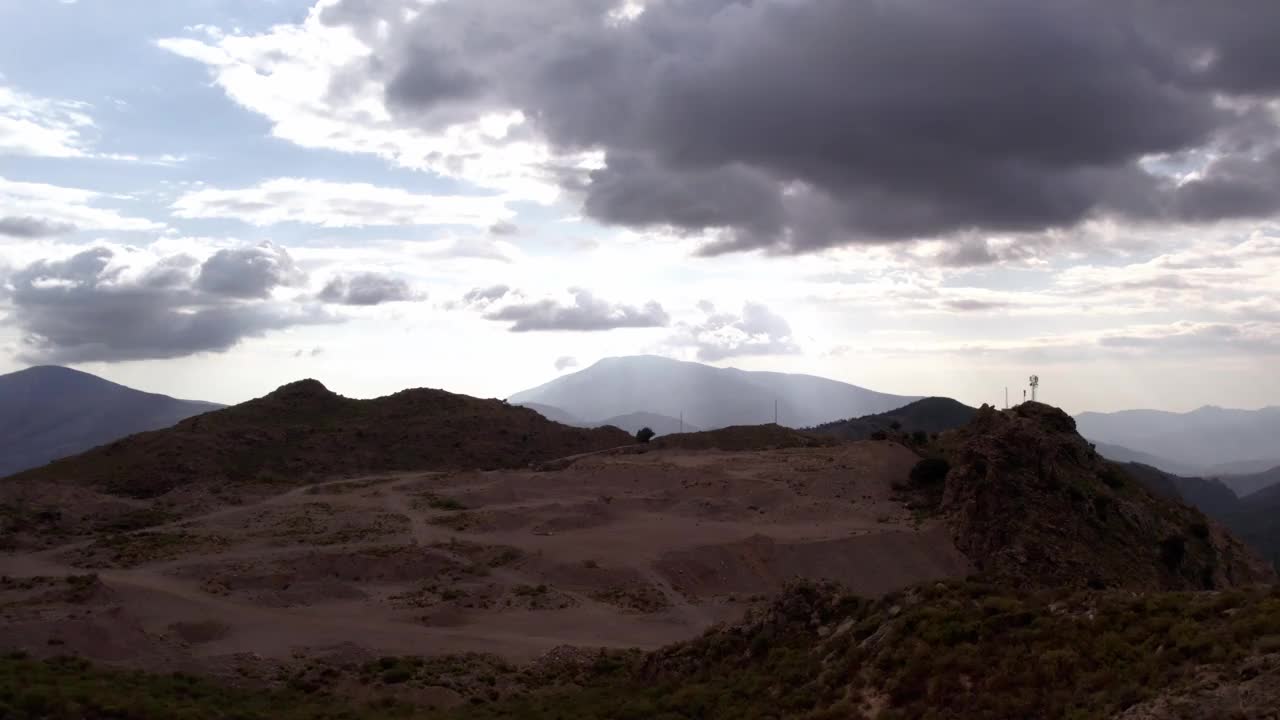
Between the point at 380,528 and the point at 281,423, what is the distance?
32.6 m

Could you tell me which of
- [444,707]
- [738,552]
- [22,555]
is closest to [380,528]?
[22,555]

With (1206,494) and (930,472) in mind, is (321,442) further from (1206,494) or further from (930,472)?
(1206,494)

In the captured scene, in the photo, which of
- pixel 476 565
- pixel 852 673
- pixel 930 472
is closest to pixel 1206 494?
pixel 930 472

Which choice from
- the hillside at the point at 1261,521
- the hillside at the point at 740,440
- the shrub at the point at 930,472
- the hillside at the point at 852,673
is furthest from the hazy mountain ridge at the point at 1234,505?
the hillside at the point at 852,673

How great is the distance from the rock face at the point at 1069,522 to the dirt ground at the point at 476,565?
3.47m

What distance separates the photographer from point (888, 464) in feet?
160

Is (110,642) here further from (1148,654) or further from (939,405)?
(939,405)

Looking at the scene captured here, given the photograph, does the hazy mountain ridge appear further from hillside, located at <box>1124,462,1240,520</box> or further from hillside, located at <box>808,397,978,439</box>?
hillside, located at <box>808,397,978,439</box>

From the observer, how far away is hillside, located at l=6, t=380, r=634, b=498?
57281 mm

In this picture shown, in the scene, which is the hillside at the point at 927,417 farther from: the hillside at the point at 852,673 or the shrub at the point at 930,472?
the hillside at the point at 852,673

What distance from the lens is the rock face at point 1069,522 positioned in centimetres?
2602

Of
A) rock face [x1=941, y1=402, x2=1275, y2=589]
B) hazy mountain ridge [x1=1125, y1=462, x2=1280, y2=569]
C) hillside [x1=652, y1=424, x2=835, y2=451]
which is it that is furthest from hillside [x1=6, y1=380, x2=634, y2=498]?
hazy mountain ridge [x1=1125, y1=462, x2=1280, y2=569]

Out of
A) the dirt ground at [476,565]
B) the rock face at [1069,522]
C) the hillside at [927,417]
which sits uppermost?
the hillside at [927,417]

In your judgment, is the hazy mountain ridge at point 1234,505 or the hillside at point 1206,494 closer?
the hazy mountain ridge at point 1234,505
